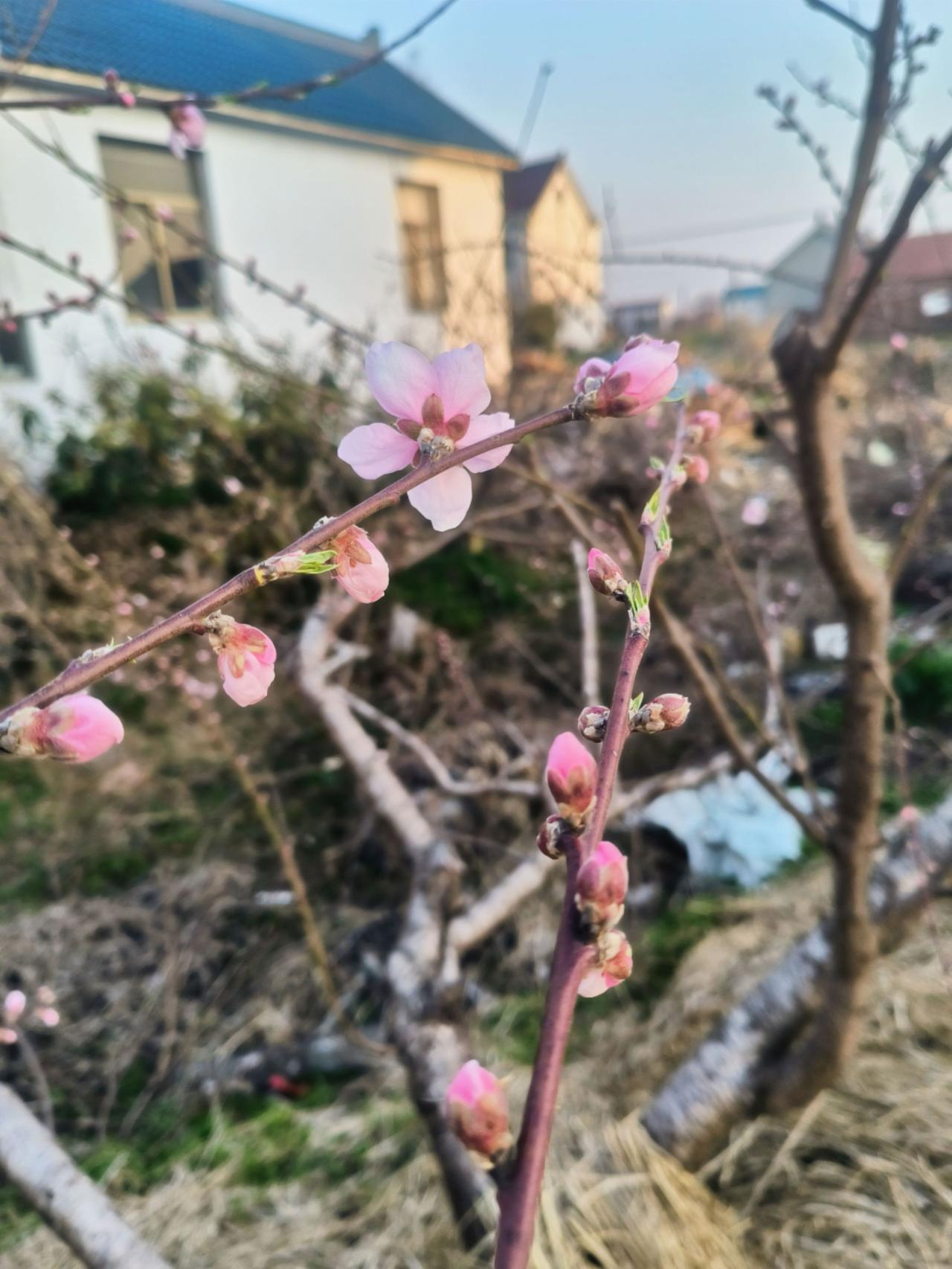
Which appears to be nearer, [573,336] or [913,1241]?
[913,1241]

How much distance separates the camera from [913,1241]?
1290mm

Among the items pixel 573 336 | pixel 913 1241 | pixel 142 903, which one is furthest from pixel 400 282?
pixel 913 1241

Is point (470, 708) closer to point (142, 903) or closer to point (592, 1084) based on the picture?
point (142, 903)

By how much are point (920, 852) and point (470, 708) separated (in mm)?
2384

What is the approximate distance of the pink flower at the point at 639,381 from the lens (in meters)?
0.49

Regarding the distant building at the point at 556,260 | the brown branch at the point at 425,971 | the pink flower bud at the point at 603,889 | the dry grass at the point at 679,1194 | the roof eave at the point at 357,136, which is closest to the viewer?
the pink flower bud at the point at 603,889

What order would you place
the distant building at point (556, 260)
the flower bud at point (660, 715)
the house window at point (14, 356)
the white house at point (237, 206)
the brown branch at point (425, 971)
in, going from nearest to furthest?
the flower bud at point (660, 715), the brown branch at point (425, 971), the distant building at point (556, 260), the white house at point (237, 206), the house window at point (14, 356)

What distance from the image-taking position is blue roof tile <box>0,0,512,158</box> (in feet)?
8.71

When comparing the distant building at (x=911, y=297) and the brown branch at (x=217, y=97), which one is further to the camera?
the distant building at (x=911, y=297)

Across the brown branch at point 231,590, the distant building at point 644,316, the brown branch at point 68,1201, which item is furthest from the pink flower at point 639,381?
the distant building at point 644,316

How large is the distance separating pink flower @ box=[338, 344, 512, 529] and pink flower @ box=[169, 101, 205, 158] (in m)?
1.34

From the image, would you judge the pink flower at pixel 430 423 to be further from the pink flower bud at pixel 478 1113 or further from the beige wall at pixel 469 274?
the beige wall at pixel 469 274

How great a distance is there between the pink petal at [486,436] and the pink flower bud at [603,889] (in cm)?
25

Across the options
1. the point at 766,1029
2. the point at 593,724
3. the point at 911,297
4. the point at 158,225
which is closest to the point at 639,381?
the point at 593,724
